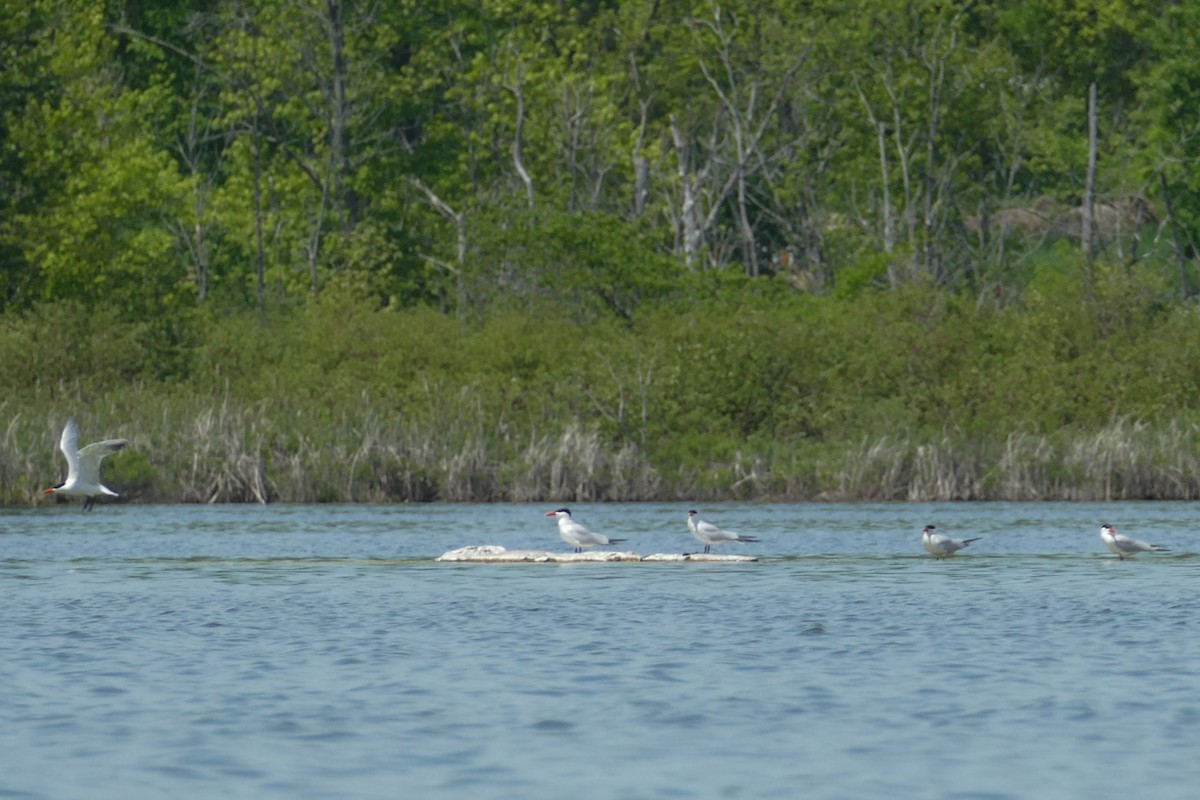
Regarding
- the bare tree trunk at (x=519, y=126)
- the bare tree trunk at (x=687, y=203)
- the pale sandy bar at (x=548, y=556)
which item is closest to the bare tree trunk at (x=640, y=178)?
the bare tree trunk at (x=687, y=203)

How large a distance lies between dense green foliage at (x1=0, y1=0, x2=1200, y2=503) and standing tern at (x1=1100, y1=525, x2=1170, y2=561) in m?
13.0

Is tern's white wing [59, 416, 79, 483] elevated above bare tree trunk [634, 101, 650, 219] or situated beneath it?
situated beneath

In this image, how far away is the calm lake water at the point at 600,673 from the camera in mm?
14883

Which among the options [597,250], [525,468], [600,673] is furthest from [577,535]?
[597,250]

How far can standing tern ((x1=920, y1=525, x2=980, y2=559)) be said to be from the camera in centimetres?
3147

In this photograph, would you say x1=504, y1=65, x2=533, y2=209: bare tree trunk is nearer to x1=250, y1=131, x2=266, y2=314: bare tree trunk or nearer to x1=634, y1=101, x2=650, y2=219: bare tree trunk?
x1=634, y1=101, x2=650, y2=219: bare tree trunk

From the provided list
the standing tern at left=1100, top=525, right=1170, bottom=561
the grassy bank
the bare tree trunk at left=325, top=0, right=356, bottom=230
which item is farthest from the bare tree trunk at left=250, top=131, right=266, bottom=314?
the standing tern at left=1100, top=525, right=1170, bottom=561

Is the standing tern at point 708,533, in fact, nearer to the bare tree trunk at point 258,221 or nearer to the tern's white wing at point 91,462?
the tern's white wing at point 91,462

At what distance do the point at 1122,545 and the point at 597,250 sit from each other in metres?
30.8

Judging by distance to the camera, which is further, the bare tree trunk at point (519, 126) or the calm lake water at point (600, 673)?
the bare tree trunk at point (519, 126)

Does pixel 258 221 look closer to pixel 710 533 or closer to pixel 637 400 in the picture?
pixel 637 400

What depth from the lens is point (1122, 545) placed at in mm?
30719

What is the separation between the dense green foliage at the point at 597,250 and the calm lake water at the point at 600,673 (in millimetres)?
10597

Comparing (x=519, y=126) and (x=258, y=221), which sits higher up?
(x=519, y=126)
